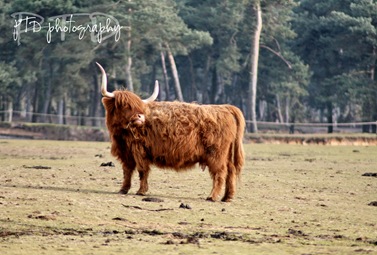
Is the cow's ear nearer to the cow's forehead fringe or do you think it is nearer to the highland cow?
the highland cow

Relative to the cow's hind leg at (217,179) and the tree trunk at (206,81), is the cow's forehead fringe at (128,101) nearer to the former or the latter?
the cow's hind leg at (217,179)

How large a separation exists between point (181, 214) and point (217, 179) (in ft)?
7.06

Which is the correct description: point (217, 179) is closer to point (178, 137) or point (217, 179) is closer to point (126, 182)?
point (178, 137)

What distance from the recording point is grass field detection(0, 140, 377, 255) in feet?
33.9

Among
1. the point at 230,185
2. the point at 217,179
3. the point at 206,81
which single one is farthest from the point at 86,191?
the point at 206,81

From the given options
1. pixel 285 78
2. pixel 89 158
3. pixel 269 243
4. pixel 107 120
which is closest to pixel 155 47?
pixel 285 78

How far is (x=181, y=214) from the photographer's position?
1283 centimetres

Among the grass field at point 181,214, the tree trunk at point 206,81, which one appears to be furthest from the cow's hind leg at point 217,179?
the tree trunk at point 206,81

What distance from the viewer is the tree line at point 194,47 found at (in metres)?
51.4

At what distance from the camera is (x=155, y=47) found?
55.3m

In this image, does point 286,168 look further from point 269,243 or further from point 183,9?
point 183,9

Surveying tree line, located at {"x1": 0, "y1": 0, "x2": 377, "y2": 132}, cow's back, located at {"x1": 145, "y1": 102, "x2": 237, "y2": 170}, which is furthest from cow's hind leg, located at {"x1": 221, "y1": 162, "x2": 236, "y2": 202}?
tree line, located at {"x1": 0, "y1": 0, "x2": 377, "y2": 132}

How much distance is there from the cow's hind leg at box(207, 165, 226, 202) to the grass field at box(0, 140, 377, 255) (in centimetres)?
23

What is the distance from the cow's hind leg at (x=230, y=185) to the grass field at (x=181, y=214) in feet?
0.87
